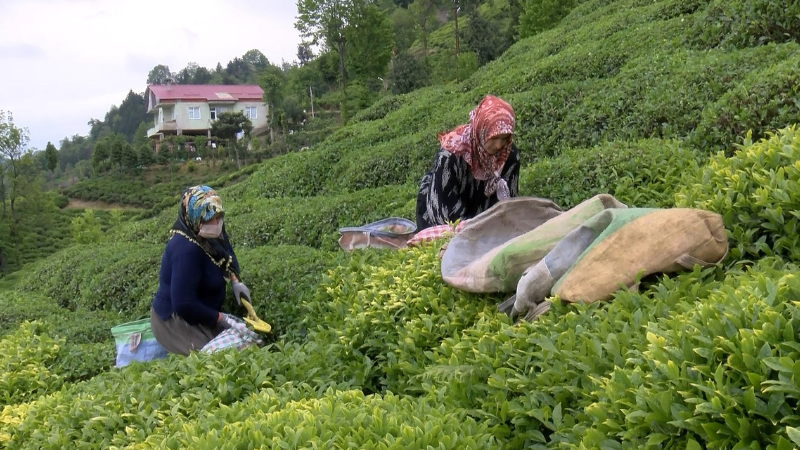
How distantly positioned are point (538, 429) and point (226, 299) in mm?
3361

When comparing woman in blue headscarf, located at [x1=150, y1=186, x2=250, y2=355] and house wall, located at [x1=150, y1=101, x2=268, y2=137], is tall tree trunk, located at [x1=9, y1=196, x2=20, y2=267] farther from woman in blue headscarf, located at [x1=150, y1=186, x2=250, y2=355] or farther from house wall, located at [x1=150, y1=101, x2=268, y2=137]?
woman in blue headscarf, located at [x1=150, y1=186, x2=250, y2=355]

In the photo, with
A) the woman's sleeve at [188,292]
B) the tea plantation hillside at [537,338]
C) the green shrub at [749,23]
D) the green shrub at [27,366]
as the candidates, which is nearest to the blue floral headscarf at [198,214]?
the woman's sleeve at [188,292]

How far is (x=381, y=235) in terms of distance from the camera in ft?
16.6

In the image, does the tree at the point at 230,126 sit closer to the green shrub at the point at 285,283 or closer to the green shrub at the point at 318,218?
the green shrub at the point at 318,218

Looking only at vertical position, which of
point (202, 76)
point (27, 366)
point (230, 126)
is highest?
point (202, 76)

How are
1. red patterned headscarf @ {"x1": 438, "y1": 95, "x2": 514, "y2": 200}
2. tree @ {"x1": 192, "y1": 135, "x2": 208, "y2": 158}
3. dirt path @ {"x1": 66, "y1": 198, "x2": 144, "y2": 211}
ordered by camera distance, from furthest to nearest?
tree @ {"x1": 192, "y1": 135, "x2": 208, "y2": 158}
dirt path @ {"x1": 66, "y1": 198, "x2": 144, "y2": 211}
red patterned headscarf @ {"x1": 438, "y1": 95, "x2": 514, "y2": 200}

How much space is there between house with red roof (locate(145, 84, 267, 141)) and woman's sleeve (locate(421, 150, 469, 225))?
163 ft

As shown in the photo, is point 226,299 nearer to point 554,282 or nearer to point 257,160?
point 554,282

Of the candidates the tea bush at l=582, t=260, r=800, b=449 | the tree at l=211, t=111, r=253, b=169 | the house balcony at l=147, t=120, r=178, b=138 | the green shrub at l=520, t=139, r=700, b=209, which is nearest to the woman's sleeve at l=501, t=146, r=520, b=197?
the green shrub at l=520, t=139, r=700, b=209

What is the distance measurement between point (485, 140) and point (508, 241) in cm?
107

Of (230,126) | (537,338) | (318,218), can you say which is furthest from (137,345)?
(230,126)

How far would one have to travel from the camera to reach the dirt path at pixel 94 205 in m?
39.8

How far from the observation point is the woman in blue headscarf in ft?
14.5

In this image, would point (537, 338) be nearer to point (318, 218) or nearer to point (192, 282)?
point (192, 282)
